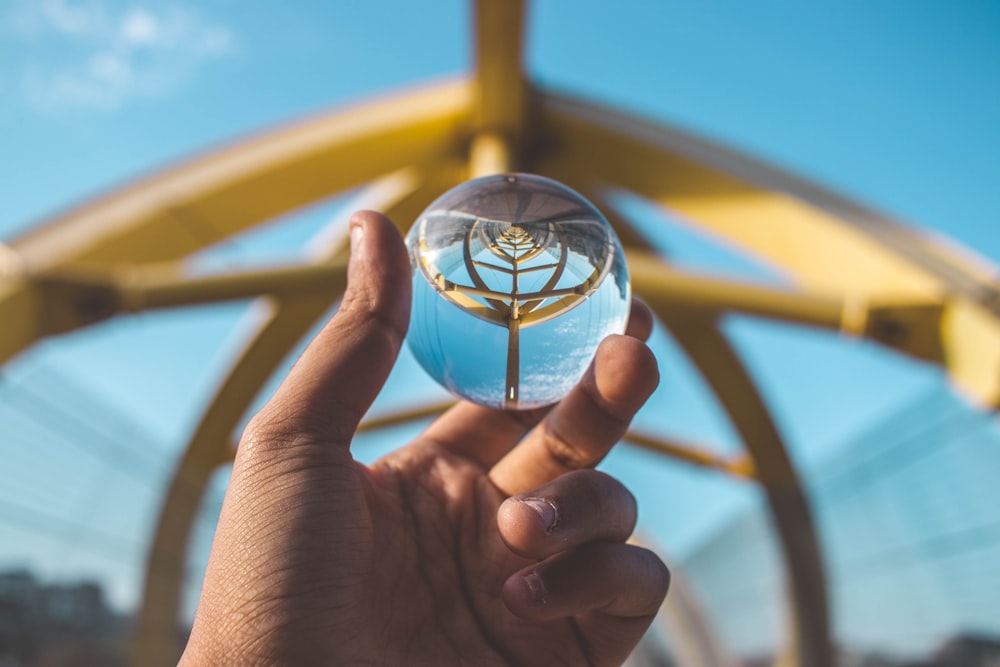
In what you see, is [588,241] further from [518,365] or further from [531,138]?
[531,138]

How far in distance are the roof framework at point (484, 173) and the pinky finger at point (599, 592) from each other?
15.5 ft

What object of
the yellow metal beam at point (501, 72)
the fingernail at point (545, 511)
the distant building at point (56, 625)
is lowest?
the distant building at point (56, 625)

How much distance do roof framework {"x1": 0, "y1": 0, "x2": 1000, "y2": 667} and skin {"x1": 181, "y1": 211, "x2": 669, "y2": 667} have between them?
4583mm

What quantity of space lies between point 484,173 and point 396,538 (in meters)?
6.66

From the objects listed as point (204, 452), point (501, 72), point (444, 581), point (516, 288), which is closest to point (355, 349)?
point (516, 288)

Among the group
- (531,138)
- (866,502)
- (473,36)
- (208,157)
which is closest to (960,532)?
(866,502)

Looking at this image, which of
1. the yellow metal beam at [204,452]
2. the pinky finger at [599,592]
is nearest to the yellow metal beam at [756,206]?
the yellow metal beam at [204,452]

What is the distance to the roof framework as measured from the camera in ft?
23.0

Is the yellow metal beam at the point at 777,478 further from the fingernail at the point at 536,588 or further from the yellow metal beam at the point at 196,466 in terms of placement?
the fingernail at the point at 536,588

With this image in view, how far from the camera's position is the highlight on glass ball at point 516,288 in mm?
2146

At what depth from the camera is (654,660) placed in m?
17.6

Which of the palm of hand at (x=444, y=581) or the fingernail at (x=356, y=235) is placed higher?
the fingernail at (x=356, y=235)

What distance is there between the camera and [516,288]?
213 cm

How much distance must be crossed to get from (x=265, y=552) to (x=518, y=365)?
0.83 meters
